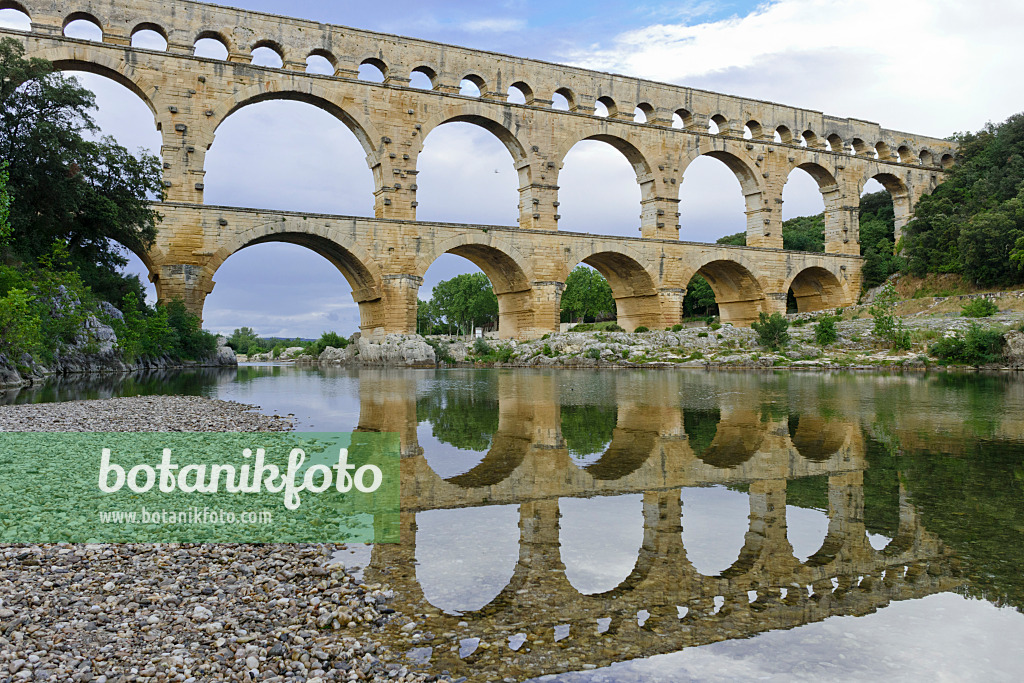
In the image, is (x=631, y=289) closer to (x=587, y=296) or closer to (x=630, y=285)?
(x=630, y=285)

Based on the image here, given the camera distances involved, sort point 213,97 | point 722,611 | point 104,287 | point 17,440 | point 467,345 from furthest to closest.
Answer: point 467,345, point 213,97, point 104,287, point 17,440, point 722,611

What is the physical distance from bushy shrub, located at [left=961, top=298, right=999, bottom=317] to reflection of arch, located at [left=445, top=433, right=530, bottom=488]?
22929mm

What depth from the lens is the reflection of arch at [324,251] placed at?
23.4 meters

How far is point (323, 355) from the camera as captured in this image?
30.2 metres

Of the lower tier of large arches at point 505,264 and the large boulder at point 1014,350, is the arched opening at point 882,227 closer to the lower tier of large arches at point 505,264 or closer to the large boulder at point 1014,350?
the lower tier of large arches at point 505,264

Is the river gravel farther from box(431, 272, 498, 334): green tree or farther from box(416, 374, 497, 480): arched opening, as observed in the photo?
box(431, 272, 498, 334): green tree

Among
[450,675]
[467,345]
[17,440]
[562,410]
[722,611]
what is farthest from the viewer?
[467,345]

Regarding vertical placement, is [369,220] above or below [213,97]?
below

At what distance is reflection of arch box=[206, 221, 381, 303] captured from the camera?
23.4 metres

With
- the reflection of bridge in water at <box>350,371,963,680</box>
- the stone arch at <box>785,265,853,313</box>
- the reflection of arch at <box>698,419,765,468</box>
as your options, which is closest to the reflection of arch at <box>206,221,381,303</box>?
the reflection of arch at <box>698,419,765,468</box>

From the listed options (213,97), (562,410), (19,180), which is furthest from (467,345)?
(562,410)

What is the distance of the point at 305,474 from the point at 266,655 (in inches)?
111

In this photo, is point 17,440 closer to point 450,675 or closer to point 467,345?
point 450,675

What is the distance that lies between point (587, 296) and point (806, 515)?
5225 centimetres
